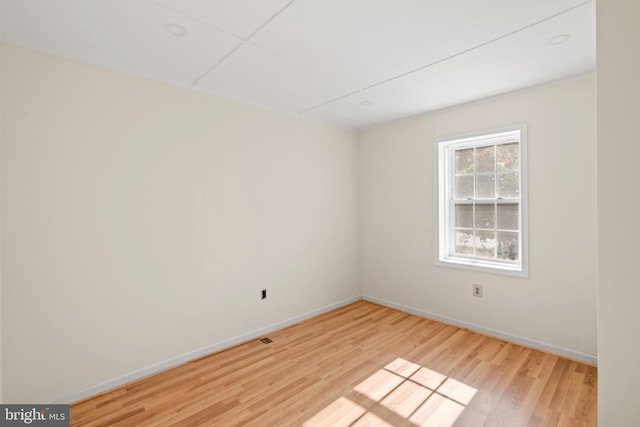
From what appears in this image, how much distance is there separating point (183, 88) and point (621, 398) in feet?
11.6

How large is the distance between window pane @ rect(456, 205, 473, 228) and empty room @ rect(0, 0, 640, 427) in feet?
0.12

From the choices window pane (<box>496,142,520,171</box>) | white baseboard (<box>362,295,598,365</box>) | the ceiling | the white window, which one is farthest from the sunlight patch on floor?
the ceiling

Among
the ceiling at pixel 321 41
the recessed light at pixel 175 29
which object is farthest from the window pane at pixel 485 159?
the recessed light at pixel 175 29

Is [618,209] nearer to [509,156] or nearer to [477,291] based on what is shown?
[509,156]

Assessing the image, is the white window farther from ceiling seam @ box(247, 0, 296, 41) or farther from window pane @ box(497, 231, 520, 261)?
ceiling seam @ box(247, 0, 296, 41)

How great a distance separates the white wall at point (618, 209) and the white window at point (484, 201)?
5.93 ft

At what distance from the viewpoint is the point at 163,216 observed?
2.65m

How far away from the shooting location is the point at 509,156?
10.7 feet

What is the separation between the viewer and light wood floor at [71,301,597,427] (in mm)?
2018

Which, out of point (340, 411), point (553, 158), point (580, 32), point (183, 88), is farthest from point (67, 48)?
point (553, 158)

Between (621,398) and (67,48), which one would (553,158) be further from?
(67,48)

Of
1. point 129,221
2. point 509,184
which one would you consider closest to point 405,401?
point 509,184

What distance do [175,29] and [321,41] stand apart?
0.94 metres

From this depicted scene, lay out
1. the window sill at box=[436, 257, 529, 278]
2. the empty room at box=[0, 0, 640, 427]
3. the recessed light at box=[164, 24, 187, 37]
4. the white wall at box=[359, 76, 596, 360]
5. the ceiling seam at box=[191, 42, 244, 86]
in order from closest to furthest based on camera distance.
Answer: the empty room at box=[0, 0, 640, 427] < the recessed light at box=[164, 24, 187, 37] < the ceiling seam at box=[191, 42, 244, 86] < the white wall at box=[359, 76, 596, 360] < the window sill at box=[436, 257, 529, 278]
